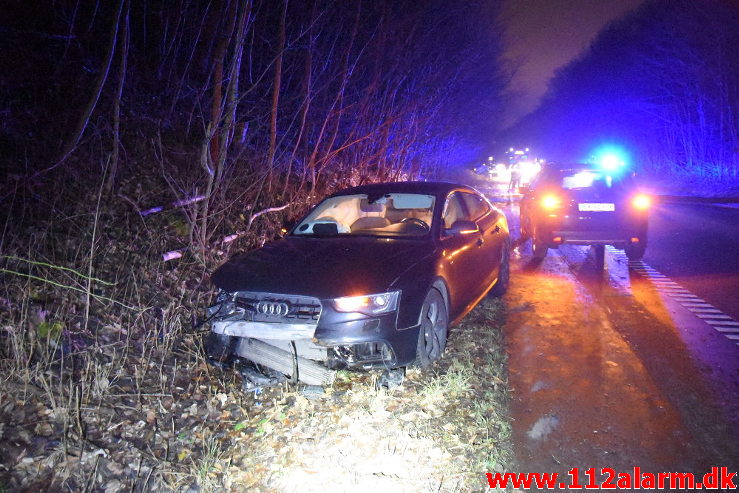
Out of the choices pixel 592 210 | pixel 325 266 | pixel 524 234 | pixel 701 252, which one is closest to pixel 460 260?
pixel 325 266

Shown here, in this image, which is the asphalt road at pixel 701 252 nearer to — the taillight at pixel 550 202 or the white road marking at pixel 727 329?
the white road marking at pixel 727 329

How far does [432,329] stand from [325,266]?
3.52 feet

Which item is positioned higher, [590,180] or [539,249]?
[590,180]

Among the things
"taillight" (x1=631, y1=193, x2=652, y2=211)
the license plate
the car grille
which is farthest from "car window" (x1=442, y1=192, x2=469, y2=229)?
"taillight" (x1=631, y1=193, x2=652, y2=211)

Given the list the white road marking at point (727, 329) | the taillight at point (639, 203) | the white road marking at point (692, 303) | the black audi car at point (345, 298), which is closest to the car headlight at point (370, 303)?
the black audi car at point (345, 298)

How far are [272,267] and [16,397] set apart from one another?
6.21 feet

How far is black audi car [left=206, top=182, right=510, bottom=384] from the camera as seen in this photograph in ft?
10.6

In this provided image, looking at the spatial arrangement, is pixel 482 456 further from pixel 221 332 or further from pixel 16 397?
pixel 16 397

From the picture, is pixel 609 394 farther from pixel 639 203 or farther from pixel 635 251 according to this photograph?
pixel 635 251

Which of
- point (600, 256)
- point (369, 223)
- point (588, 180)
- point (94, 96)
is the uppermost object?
point (94, 96)

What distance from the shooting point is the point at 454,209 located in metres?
5.26

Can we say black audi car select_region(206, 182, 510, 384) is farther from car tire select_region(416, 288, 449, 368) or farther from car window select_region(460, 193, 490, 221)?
car window select_region(460, 193, 490, 221)

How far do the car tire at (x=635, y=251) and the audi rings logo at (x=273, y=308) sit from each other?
6.85 m

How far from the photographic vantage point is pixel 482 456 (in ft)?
9.27
